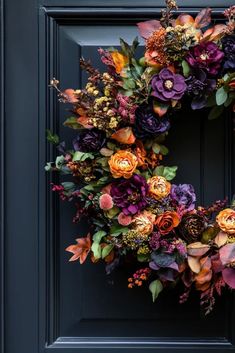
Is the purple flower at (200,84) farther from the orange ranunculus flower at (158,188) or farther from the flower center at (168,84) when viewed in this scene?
the orange ranunculus flower at (158,188)

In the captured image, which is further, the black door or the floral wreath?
the black door

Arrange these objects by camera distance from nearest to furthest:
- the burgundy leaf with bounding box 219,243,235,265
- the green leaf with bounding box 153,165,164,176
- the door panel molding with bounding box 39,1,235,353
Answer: the burgundy leaf with bounding box 219,243,235,265 → the green leaf with bounding box 153,165,164,176 → the door panel molding with bounding box 39,1,235,353

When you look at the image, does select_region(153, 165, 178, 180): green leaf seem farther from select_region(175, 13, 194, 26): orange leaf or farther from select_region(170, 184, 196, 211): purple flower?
select_region(175, 13, 194, 26): orange leaf

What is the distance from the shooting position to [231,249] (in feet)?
3.92

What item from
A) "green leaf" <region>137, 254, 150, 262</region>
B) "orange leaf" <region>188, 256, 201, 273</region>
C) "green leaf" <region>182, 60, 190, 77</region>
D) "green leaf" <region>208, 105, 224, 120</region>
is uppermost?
"green leaf" <region>182, 60, 190, 77</region>

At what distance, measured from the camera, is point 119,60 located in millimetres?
1270

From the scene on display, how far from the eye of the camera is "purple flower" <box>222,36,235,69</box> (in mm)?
1242

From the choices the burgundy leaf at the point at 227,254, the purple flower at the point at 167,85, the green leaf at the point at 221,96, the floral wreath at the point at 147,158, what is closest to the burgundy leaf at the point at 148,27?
the floral wreath at the point at 147,158

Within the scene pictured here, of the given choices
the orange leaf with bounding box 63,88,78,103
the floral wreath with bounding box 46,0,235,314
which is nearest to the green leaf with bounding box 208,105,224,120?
the floral wreath with bounding box 46,0,235,314

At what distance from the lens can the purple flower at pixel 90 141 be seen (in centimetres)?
126

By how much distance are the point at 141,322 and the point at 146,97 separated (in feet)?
2.00

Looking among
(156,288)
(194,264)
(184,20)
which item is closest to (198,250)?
(194,264)

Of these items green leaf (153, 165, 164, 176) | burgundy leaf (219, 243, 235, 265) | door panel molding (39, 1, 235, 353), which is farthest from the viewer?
door panel molding (39, 1, 235, 353)

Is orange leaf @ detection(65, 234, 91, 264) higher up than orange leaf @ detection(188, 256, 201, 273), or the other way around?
orange leaf @ detection(65, 234, 91, 264)
